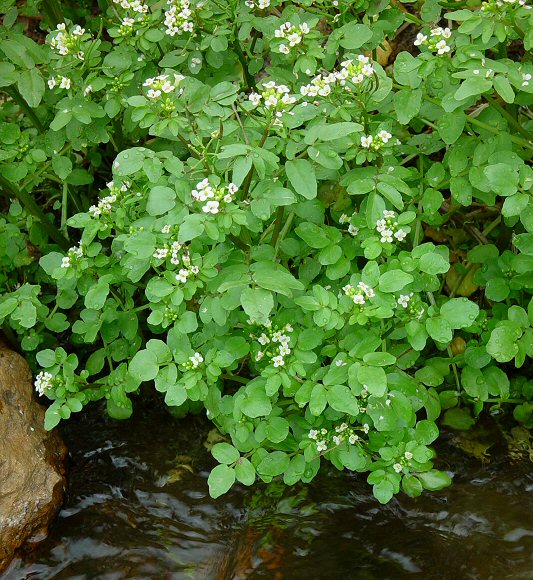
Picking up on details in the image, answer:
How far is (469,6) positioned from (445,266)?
1.40 m

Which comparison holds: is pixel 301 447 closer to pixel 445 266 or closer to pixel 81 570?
pixel 445 266

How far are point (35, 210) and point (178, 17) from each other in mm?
1158

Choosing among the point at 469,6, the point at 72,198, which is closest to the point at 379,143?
the point at 469,6

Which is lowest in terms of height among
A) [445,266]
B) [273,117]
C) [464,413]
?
[464,413]

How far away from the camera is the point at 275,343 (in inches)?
108

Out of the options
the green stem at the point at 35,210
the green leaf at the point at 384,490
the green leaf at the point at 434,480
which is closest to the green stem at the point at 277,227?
the green leaf at the point at 384,490

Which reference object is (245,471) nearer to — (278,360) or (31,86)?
(278,360)

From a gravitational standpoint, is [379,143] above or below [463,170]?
above

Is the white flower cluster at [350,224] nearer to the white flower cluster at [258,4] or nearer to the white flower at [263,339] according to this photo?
the white flower at [263,339]

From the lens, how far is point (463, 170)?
117 inches

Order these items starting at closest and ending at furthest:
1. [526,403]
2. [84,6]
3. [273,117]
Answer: [273,117]
[526,403]
[84,6]

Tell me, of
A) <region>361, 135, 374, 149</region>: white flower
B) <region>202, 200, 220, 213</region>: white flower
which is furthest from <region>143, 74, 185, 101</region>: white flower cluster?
<region>361, 135, 374, 149</region>: white flower

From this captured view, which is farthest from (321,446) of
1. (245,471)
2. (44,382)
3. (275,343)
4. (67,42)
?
(67,42)

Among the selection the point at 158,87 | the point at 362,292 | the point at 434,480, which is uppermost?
the point at 158,87
